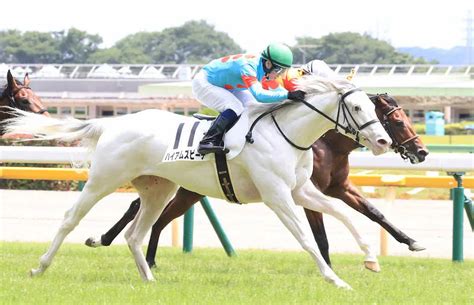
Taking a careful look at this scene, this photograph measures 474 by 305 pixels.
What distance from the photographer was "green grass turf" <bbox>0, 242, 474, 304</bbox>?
7.00 meters

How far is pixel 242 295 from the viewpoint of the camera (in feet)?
23.4

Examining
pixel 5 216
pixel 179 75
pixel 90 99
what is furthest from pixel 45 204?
pixel 179 75

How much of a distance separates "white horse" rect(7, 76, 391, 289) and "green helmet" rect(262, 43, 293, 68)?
254mm

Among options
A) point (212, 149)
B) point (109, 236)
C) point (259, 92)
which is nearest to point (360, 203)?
point (259, 92)

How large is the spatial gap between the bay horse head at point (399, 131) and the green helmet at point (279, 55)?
1379mm

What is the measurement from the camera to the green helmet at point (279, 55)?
25.3ft

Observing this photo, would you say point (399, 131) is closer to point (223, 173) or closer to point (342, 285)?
point (223, 173)

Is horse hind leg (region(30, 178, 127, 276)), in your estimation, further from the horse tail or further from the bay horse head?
the bay horse head

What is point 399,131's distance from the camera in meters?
8.77

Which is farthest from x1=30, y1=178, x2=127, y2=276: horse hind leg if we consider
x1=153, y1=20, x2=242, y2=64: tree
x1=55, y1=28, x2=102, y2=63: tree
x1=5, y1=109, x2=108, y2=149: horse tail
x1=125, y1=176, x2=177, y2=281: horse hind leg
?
x1=153, y1=20, x2=242, y2=64: tree

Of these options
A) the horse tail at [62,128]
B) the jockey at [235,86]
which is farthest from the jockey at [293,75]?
the horse tail at [62,128]

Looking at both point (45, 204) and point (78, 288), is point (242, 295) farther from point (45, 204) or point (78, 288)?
point (45, 204)

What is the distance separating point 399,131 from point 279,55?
151 centimetres

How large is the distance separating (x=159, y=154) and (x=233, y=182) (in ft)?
1.96
